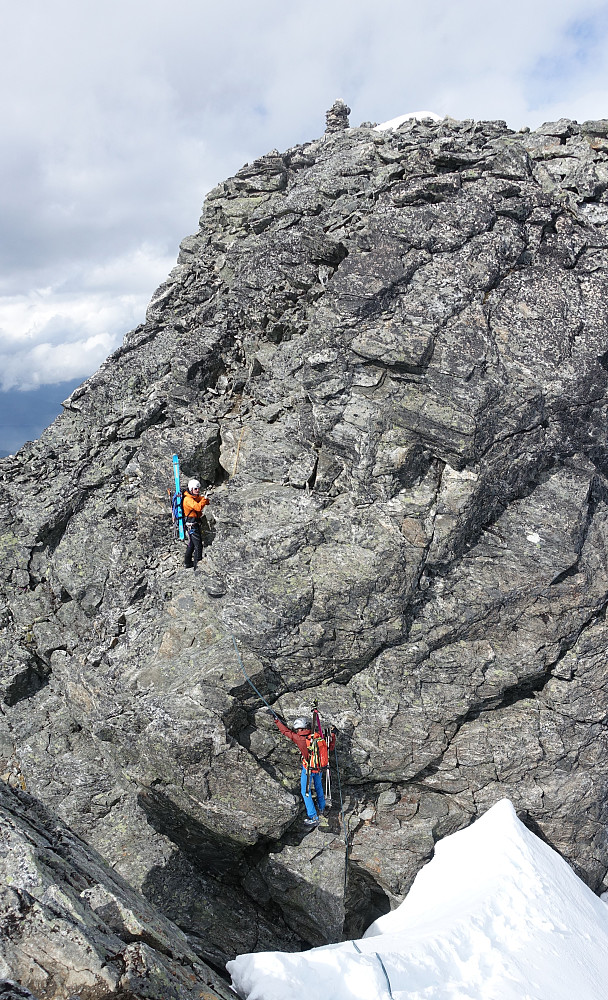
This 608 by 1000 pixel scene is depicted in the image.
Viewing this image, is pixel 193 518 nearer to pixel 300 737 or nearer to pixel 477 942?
pixel 300 737

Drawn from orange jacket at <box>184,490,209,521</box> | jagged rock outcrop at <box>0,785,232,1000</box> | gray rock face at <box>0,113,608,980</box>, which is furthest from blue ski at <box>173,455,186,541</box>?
jagged rock outcrop at <box>0,785,232,1000</box>

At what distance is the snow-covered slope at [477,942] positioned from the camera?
1120 centimetres

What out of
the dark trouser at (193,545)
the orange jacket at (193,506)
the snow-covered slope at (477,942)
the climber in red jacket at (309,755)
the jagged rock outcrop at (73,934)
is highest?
the orange jacket at (193,506)

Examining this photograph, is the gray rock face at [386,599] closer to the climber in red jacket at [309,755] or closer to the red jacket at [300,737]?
the climber in red jacket at [309,755]

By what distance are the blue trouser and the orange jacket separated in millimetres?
8215

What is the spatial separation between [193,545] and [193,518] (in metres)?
0.88

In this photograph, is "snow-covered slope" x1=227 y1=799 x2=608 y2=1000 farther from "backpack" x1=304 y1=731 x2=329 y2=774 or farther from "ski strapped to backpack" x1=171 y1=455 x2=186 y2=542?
"ski strapped to backpack" x1=171 y1=455 x2=186 y2=542

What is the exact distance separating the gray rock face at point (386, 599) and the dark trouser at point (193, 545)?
53 cm

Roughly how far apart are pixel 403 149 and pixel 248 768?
2313cm

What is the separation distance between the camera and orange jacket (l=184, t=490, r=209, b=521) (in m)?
18.4

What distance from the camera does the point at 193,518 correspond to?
18.5 metres

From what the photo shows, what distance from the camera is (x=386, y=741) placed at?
17.5m

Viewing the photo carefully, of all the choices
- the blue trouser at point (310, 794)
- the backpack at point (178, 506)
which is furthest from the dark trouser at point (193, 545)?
the blue trouser at point (310, 794)

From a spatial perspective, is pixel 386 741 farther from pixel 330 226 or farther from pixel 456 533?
pixel 330 226
